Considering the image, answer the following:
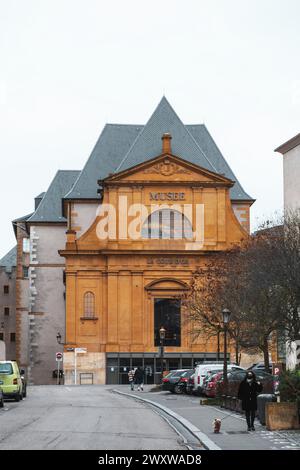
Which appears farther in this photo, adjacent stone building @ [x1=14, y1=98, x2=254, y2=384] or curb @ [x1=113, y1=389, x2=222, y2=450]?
adjacent stone building @ [x1=14, y1=98, x2=254, y2=384]

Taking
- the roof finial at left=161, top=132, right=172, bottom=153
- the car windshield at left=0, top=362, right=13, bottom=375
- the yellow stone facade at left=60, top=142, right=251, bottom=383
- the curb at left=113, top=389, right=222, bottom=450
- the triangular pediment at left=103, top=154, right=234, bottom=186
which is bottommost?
the curb at left=113, top=389, right=222, bottom=450

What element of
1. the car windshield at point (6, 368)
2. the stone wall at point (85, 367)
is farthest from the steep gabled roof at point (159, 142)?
the car windshield at point (6, 368)

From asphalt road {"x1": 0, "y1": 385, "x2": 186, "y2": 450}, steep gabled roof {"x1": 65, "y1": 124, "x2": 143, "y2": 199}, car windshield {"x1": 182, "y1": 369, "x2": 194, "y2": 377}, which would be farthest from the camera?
steep gabled roof {"x1": 65, "y1": 124, "x2": 143, "y2": 199}

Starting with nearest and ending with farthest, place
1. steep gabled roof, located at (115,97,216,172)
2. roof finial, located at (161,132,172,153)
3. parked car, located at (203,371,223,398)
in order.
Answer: parked car, located at (203,371,223,398)
roof finial, located at (161,132,172,153)
steep gabled roof, located at (115,97,216,172)

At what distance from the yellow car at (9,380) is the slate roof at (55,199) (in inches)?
2539

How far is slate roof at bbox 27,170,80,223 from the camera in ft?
373

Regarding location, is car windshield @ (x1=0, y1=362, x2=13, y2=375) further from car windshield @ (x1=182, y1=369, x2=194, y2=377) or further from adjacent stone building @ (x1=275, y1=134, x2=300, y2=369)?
car windshield @ (x1=182, y1=369, x2=194, y2=377)

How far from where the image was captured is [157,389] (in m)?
68.4

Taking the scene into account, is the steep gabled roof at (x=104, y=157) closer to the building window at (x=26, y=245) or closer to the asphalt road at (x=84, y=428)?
the building window at (x=26, y=245)

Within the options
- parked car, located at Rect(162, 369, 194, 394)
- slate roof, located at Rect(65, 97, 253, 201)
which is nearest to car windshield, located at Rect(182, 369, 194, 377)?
parked car, located at Rect(162, 369, 194, 394)

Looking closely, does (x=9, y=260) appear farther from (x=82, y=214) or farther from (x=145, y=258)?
(x=145, y=258)

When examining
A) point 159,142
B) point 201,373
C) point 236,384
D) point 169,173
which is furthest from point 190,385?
point 159,142

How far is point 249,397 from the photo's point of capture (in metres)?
30.9

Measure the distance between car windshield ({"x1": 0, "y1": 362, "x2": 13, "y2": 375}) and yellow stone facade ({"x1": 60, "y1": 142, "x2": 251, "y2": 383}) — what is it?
4559 cm
